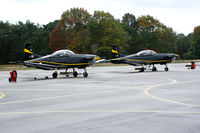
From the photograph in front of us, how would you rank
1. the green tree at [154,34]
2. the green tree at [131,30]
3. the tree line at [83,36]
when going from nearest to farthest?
the tree line at [83,36], the green tree at [154,34], the green tree at [131,30]

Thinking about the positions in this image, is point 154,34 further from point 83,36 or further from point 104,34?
point 83,36

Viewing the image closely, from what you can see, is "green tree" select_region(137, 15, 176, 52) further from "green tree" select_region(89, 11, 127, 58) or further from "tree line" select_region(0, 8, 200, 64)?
"green tree" select_region(89, 11, 127, 58)

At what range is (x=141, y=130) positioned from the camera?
21.0 ft

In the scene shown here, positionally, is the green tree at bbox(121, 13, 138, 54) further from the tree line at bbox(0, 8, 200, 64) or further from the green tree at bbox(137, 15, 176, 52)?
the green tree at bbox(137, 15, 176, 52)

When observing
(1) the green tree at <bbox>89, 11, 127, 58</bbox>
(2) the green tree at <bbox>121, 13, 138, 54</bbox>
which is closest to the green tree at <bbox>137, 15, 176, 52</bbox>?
(2) the green tree at <bbox>121, 13, 138, 54</bbox>

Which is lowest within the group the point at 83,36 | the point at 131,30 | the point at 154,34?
the point at 83,36

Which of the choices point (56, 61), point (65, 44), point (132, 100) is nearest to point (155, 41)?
point (65, 44)

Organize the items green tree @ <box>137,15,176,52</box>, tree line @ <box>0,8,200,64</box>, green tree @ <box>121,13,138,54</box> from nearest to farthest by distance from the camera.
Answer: tree line @ <box>0,8,200,64</box> < green tree @ <box>137,15,176,52</box> < green tree @ <box>121,13,138,54</box>

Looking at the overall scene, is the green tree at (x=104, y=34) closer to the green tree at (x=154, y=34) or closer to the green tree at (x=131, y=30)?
the green tree at (x=154, y=34)

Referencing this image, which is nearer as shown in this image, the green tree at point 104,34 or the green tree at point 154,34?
the green tree at point 104,34

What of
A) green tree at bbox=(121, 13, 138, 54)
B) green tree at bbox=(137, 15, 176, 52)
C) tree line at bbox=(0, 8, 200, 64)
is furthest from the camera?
green tree at bbox=(121, 13, 138, 54)

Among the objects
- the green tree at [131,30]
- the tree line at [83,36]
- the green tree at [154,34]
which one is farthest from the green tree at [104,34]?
the green tree at [131,30]

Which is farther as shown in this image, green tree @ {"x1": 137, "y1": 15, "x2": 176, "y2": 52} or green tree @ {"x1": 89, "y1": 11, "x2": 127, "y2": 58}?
green tree @ {"x1": 137, "y1": 15, "x2": 176, "y2": 52}

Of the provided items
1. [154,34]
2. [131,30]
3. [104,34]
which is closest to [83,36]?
[104,34]
